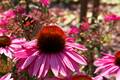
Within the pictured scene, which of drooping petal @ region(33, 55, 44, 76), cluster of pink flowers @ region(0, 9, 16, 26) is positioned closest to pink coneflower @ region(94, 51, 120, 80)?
drooping petal @ region(33, 55, 44, 76)

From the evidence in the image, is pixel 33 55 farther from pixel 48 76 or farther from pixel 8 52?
pixel 8 52

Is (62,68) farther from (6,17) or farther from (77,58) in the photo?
(6,17)

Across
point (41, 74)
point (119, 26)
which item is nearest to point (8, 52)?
point (41, 74)

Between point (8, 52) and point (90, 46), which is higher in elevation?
point (8, 52)

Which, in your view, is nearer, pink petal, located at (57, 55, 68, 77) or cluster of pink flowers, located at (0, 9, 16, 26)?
pink petal, located at (57, 55, 68, 77)

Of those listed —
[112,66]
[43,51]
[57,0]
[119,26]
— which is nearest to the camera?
[43,51]

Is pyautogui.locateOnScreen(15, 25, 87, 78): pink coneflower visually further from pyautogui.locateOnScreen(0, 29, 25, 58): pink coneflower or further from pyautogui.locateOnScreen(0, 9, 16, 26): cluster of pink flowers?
pyautogui.locateOnScreen(0, 9, 16, 26): cluster of pink flowers

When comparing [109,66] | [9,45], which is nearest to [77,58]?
[109,66]

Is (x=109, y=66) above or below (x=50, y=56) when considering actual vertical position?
below
